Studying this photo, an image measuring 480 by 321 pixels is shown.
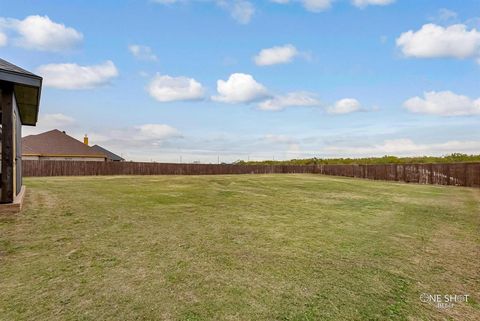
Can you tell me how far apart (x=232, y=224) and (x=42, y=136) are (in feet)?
86.3

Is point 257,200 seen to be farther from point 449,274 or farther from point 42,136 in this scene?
point 42,136

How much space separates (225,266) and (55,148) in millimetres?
26485

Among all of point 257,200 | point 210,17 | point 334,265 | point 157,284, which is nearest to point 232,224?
point 334,265

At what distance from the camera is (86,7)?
9.33m

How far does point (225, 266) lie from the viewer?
10.6 ft

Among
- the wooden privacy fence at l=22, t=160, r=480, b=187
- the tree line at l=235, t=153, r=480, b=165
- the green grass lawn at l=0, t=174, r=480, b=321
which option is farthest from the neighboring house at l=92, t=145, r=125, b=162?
the green grass lawn at l=0, t=174, r=480, b=321

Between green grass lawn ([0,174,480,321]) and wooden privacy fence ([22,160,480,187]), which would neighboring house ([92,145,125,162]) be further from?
green grass lawn ([0,174,480,321])

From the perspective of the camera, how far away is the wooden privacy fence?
18.1m

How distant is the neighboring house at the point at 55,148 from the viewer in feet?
75.6

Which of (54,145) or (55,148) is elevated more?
(54,145)

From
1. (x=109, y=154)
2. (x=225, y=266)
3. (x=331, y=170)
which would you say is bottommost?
(x=225, y=266)

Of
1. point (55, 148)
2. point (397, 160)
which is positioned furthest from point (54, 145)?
point (397, 160)

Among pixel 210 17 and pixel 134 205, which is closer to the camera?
pixel 134 205

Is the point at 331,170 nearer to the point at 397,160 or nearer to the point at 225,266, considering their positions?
the point at 397,160
